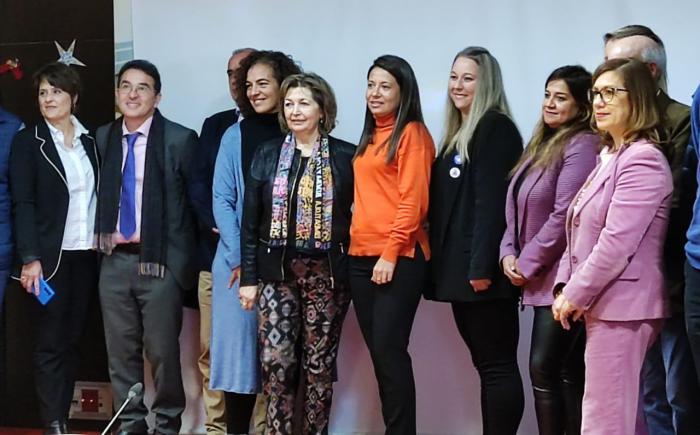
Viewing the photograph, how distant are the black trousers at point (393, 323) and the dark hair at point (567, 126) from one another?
1.81ft

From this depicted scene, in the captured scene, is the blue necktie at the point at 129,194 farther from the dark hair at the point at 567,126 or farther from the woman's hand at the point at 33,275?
the dark hair at the point at 567,126

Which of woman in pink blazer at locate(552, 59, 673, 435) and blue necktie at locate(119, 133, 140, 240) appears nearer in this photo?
woman in pink blazer at locate(552, 59, 673, 435)

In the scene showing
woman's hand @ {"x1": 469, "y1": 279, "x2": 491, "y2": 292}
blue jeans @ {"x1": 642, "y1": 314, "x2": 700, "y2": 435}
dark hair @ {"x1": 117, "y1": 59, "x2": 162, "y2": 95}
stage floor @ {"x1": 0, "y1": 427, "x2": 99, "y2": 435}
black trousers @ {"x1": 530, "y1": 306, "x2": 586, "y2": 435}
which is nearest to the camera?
blue jeans @ {"x1": 642, "y1": 314, "x2": 700, "y2": 435}

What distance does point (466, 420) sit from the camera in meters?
3.48

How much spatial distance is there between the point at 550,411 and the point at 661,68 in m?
1.16

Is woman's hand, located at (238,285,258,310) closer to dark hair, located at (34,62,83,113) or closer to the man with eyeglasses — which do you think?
dark hair, located at (34,62,83,113)

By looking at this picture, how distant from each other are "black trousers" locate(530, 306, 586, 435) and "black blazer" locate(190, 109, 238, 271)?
1.42 m

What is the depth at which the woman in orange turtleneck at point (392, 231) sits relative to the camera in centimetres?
284

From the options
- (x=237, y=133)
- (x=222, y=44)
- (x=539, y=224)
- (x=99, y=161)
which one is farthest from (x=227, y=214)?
(x=539, y=224)

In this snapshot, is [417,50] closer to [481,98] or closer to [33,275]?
[481,98]

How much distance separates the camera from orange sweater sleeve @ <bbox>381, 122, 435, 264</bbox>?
2812mm

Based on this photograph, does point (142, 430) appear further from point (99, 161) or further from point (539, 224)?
point (539, 224)

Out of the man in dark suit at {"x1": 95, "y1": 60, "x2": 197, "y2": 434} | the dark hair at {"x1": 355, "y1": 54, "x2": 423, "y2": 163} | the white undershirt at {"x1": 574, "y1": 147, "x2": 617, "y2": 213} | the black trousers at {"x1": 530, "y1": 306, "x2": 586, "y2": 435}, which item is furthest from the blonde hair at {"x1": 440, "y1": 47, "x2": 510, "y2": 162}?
the man in dark suit at {"x1": 95, "y1": 60, "x2": 197, "y2": 434}

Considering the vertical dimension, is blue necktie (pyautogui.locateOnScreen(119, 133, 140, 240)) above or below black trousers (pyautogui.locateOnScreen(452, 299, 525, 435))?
above
